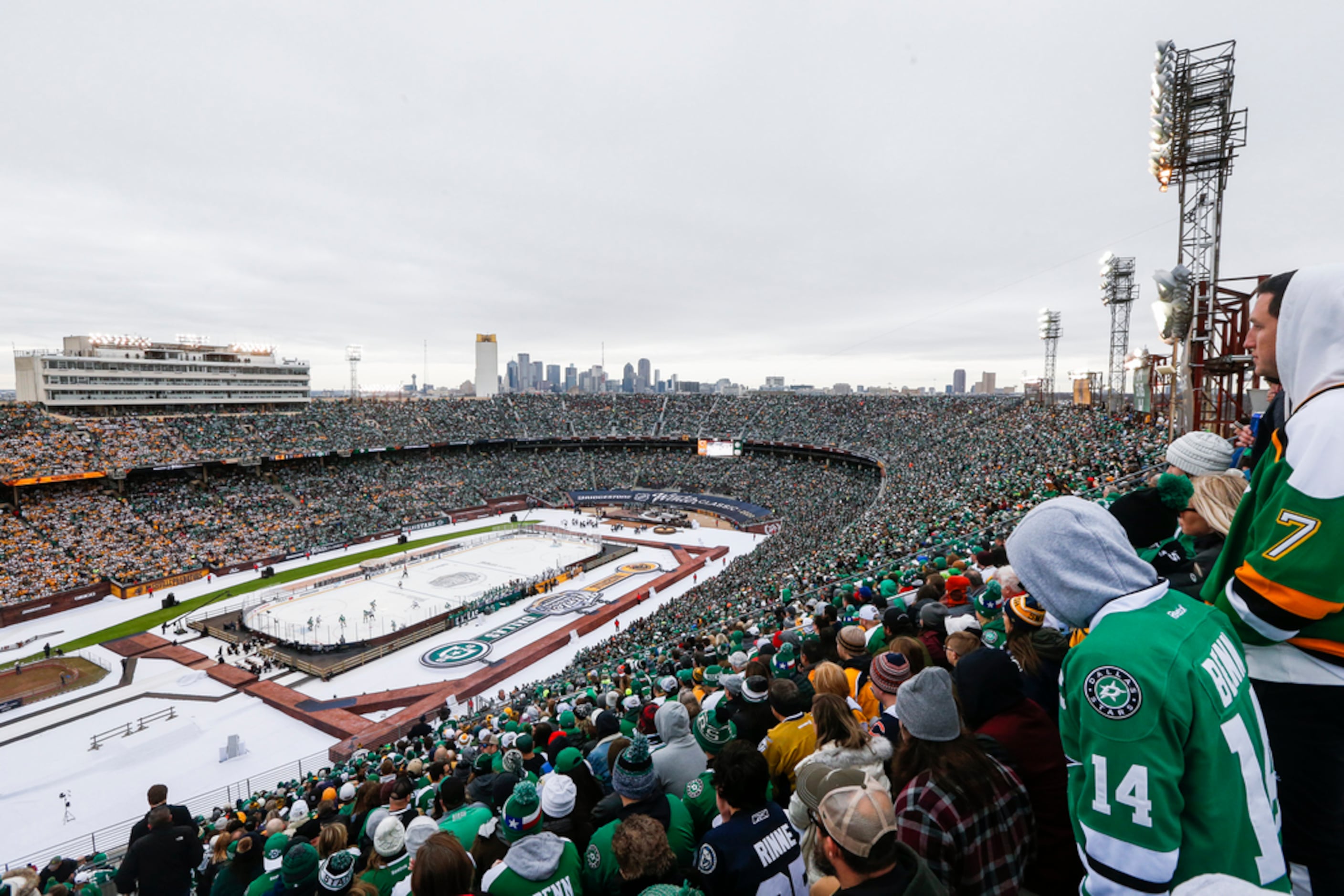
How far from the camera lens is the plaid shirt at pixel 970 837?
2498 millimetres

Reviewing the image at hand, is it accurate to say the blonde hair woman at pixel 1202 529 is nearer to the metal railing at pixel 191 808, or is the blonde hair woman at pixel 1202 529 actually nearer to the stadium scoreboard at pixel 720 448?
the metal railing at pixel 191 808

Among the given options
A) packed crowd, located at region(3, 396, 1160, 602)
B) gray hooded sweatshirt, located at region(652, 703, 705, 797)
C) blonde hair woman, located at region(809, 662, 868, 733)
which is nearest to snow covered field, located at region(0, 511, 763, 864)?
packed crowd, located at region(3, 396, 1160, 602)

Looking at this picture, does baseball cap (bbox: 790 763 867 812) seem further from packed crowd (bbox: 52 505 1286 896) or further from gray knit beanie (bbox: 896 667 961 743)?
gray knit beanie (bbox: 896 667 961 743)

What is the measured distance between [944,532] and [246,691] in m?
24.6

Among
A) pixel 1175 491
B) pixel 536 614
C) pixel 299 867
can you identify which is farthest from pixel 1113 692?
pixel 536 614

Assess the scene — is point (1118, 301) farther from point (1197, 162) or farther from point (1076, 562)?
point (1076, 562)

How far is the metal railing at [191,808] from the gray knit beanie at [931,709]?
52.1 feet

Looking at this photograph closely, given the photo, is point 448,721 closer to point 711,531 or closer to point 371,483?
point 711,531

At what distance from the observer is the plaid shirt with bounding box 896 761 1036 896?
2.50 metres

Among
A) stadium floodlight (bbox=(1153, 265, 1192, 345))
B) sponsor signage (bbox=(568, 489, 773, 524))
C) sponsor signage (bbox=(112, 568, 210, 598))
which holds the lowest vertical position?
sponsor signage (bbox=(112, 568, 210, 598))

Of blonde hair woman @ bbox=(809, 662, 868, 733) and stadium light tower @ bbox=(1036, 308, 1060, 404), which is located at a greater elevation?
stadium light tower @ bbox=(1036, 308, 1060, 404)

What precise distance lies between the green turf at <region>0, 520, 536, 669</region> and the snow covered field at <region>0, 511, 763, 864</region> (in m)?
1.10

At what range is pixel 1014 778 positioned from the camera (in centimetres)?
263

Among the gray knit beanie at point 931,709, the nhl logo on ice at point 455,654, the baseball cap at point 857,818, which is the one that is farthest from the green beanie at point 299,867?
the nhl logo on ice at point 455,654
